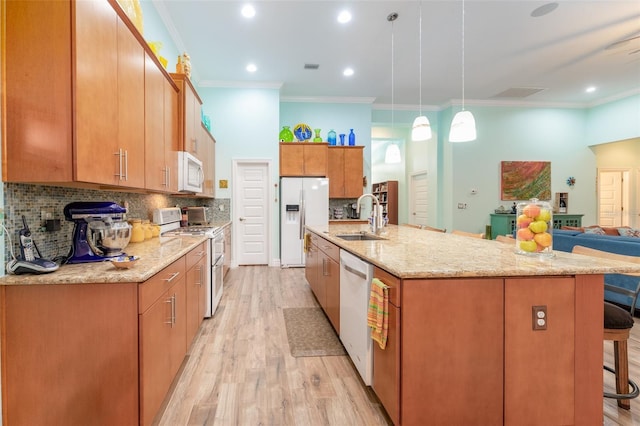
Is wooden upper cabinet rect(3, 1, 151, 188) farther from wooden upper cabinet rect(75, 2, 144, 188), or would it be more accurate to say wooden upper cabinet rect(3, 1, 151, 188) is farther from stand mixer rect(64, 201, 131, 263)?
stand mixer rect(64, 201, 131, 263)

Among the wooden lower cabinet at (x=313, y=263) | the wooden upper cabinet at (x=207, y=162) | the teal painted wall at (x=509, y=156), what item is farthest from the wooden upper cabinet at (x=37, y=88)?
the teal painted wall at (x=509, y=156)

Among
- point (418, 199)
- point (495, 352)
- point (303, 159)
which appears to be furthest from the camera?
point (418, 199)

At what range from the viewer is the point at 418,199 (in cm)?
828

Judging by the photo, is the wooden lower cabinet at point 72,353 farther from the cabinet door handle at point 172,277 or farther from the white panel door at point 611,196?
the white panel door at point 611,196

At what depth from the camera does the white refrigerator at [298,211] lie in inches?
230

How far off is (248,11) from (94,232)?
3.19 meters

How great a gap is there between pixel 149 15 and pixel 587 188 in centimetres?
910

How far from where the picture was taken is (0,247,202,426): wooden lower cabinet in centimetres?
137

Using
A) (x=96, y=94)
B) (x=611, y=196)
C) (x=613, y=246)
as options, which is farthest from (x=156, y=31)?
→ (x=611, y=196)

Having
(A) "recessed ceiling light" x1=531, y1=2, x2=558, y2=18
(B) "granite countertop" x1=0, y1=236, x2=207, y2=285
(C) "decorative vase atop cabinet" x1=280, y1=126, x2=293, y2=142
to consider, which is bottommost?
(B) "granite countertop" x1=0, y1=236, x2=207, y2=285

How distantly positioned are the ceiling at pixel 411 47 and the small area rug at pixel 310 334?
11.6ft

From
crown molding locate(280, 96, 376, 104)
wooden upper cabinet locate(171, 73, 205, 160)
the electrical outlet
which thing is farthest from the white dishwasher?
crown molding locate(280, 96, 376, 104)

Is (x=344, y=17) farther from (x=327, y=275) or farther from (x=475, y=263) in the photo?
(x=475, y=263)

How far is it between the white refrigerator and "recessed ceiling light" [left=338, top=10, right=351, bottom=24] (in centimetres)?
272
